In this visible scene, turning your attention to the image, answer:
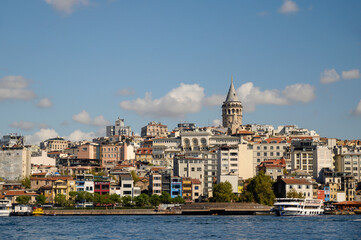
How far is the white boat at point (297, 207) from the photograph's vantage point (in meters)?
91.6

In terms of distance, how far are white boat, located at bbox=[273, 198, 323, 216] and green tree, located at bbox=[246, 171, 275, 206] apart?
3.91 m

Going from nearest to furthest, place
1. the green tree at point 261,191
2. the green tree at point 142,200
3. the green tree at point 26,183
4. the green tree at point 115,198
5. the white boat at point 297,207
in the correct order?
the white boat at point 297,207
the green tree at point 142,200
the green tree at point 261,191
the green tree at point 115,198
the green tree at point 26,183

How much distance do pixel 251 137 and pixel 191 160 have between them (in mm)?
49029

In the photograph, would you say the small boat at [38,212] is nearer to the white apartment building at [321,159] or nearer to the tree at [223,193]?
the tree at [223,193]

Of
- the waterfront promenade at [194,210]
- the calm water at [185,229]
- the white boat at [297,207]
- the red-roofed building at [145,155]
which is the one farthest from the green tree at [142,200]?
the red-roofed building at [145,155]

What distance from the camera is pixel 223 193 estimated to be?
327 feet

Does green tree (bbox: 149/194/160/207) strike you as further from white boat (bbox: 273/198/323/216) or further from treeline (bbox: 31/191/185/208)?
white boat (bbox: 273/198/323/216)

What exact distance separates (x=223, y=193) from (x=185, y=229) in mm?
33003

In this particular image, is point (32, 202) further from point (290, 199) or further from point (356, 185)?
point (356, 185)

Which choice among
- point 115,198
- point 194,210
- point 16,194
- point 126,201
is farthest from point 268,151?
point 16,194

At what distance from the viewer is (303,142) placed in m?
125

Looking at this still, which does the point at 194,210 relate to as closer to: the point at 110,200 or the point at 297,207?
the point at 110,200

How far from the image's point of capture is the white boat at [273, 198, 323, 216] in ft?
301

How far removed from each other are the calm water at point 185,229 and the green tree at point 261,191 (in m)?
18.0
